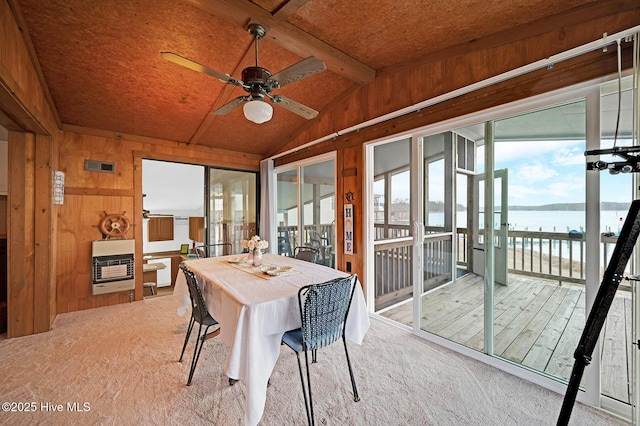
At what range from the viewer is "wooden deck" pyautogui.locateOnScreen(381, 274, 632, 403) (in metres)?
1.89

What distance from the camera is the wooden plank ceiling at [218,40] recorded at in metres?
2.01

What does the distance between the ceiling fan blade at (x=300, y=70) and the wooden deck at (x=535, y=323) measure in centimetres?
231

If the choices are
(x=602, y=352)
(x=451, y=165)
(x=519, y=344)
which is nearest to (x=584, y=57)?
(x=451, y=165)

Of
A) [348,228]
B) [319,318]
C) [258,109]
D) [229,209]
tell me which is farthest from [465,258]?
[229,209]

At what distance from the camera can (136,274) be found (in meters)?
3.93

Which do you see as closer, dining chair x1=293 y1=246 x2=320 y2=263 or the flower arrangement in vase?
the flower arrangement in vase

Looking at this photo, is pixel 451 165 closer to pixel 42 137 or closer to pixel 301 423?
pixel 301 423

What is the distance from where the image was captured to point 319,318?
5.62 feet

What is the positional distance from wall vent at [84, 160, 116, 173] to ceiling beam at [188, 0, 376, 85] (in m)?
2.93

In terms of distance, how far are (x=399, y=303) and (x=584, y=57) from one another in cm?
311

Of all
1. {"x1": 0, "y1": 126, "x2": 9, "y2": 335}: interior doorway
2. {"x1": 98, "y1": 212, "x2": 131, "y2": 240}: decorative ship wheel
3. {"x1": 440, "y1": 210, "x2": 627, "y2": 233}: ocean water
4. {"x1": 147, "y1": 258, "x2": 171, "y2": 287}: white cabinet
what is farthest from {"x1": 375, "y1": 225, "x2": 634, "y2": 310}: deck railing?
{"x1": 0, "y1": 126, "x2": 9, "y2": 335}: interior doorway

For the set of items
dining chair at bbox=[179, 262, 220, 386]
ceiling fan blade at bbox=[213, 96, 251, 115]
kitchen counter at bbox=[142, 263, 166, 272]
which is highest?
ceiling fan blade at bbox=[213, 96, 251, 115]

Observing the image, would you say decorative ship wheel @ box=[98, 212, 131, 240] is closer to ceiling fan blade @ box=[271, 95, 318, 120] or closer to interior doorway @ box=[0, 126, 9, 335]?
interior doorway @ box=[0, 126, 9, 335]

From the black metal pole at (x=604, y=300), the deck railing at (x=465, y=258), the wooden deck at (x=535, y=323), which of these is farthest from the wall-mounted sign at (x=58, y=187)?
the black metal pole at (x=604, y=300)
